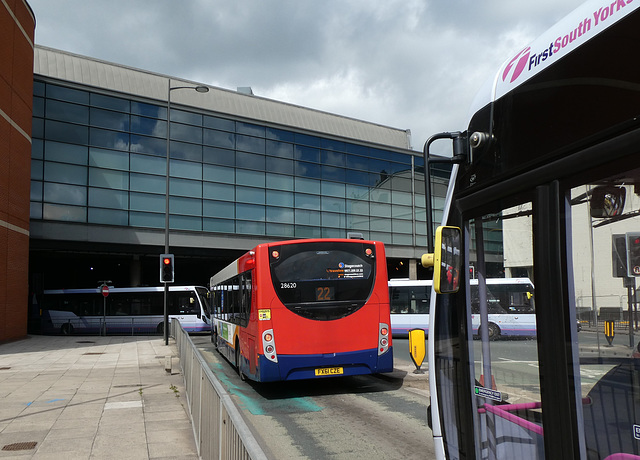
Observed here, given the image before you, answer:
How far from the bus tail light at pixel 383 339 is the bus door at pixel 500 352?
7.83 meters

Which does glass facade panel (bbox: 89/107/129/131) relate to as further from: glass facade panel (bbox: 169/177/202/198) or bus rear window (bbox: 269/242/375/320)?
bus rear window (bbox: 269/242/375/320)

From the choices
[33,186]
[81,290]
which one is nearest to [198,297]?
[81,290]

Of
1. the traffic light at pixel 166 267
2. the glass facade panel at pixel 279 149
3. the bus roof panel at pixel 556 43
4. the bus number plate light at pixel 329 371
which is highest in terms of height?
the glass facade panel at pixel 279 149

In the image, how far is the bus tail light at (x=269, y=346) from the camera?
10.4 metres

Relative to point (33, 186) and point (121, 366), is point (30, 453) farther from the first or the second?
point (33, 186)

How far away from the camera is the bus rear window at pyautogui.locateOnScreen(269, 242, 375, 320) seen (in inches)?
424

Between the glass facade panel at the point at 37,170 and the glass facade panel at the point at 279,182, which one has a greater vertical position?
the glass facade panel at the point at 279,182

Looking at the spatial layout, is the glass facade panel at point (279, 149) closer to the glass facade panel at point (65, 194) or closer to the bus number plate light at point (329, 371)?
the glass facade panel at point (65, 194)

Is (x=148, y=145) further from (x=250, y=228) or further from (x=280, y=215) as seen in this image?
(x=280, y=215)

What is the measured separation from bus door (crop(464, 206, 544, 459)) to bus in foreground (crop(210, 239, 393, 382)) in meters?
7.43

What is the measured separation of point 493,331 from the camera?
3.26m

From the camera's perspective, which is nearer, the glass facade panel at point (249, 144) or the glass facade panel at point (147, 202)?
the glass facade panel at point (147, 202)

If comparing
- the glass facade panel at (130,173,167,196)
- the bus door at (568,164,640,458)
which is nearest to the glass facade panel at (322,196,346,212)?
the glass facade panel at (130,173,167,196)

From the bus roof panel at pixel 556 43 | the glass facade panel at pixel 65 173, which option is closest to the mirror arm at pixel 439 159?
the bus roof panel at pixel 556 43
